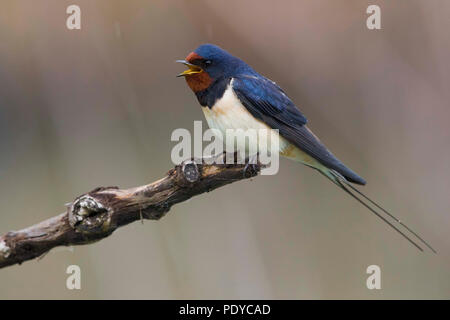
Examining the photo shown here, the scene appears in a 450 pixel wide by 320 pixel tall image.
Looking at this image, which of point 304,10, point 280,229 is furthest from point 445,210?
point 304,10

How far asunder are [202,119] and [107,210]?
63.3 inches

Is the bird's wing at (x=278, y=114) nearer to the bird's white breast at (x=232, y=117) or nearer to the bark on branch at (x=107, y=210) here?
the bird's white breast at (x=232, y=117)

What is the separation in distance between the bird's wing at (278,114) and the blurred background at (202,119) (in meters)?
0.87

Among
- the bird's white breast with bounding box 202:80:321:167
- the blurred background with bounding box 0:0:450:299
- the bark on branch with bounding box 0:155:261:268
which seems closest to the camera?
the bark on branch with bounding box 0:155:261:268

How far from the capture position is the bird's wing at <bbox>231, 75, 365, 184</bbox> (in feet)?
6.94

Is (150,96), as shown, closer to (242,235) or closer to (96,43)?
(96,43)

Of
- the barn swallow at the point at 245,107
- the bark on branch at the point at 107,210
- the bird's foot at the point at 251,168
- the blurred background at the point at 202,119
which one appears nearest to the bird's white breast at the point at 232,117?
the barn swallow at the point at 245,107

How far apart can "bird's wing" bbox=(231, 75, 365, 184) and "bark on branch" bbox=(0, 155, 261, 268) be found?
0.34m

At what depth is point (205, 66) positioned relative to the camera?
2168 mm

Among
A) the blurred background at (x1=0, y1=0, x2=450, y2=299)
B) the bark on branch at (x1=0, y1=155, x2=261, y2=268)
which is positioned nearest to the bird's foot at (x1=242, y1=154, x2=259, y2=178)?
the bark on branch at (x1=0, y1=155, x2=261, y2=268)

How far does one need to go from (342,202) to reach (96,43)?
1505 millimetres

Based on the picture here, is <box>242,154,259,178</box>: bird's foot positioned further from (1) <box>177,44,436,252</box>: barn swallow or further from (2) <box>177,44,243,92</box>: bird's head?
(2) <box>177,44,243,92</box>: bird's head

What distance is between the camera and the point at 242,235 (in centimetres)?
290

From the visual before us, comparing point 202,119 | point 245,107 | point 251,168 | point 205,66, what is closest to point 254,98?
point 245,107
